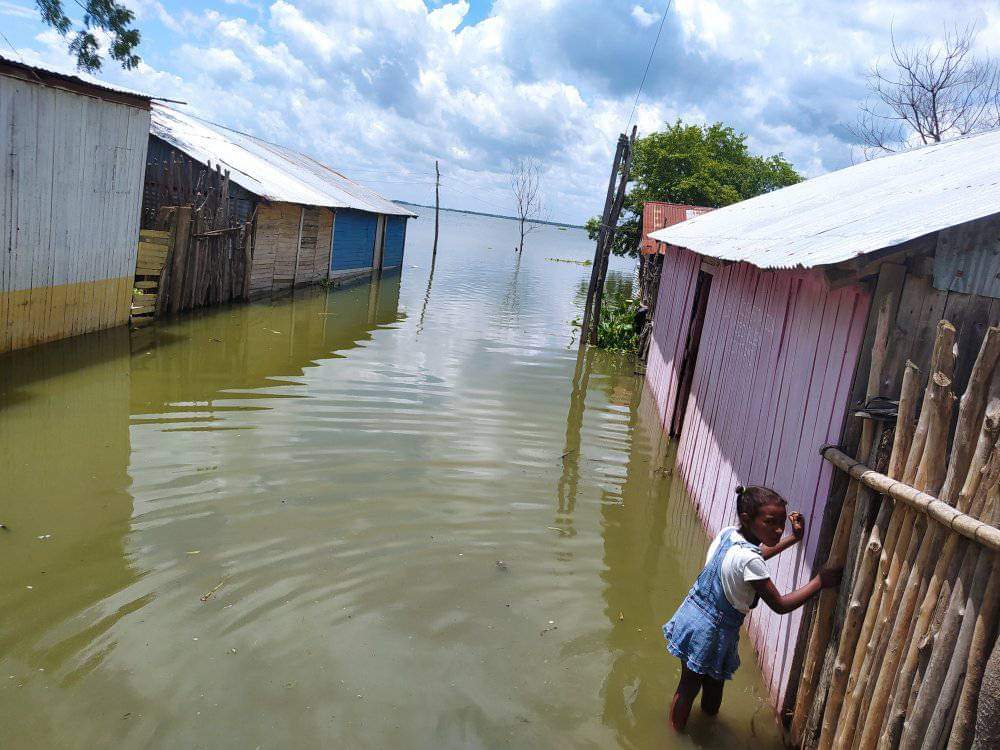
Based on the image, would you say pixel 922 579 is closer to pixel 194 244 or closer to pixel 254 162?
pixel 194 244

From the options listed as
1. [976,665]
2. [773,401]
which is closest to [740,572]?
[976,665]

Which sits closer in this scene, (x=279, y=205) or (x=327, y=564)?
(x=327, y=564)

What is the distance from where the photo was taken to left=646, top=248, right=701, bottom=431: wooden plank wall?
33.3 ft

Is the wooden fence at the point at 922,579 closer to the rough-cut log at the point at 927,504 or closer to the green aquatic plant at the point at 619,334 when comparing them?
the rough-cut log at the point at 927,504

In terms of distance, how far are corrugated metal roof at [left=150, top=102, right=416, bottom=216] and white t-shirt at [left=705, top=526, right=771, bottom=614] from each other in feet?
49.7

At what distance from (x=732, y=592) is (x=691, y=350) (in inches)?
243

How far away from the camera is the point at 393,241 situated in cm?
3123

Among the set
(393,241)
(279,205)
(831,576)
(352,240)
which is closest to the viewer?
(831,576)

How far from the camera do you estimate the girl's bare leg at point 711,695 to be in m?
3.94

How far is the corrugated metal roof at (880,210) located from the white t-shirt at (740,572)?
1397 mm

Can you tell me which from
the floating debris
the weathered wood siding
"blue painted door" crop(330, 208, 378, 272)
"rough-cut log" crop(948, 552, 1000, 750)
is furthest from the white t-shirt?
"blue painted door" crop(330, 208, 378, 272)

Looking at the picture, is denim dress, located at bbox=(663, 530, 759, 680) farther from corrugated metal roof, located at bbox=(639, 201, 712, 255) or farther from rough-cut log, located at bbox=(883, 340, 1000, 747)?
corrugated metal roof, located at bbox=(639, 201, 712, 255)

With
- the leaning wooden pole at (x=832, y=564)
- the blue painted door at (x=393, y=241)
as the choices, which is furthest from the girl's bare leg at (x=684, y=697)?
the blue painted door at (x=393, y=241)

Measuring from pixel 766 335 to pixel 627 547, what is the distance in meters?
2.15
